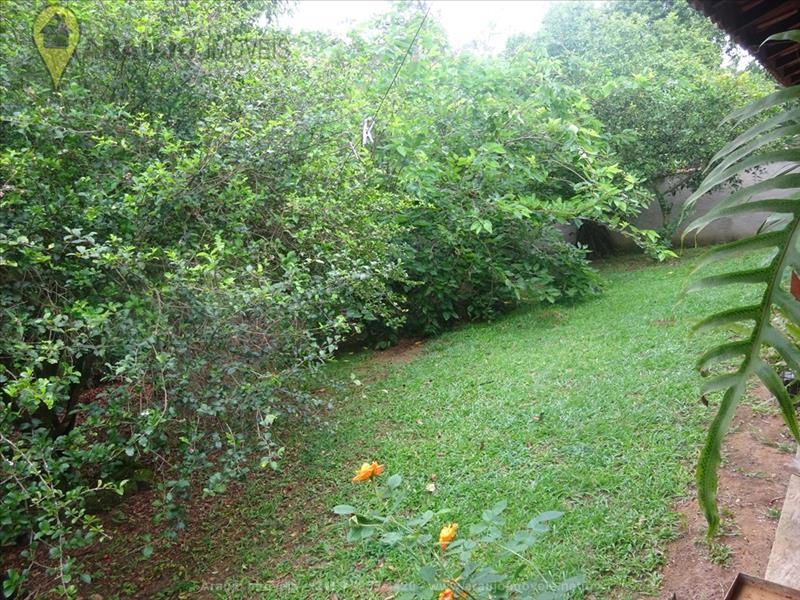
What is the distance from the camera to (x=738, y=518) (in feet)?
7.25

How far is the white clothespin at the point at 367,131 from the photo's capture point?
469 cm

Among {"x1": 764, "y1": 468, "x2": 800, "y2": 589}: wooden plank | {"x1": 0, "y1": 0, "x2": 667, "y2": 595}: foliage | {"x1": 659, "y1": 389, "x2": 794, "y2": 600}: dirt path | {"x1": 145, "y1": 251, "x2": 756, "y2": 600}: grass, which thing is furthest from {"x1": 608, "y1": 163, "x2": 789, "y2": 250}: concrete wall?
{"x1": 764, "y1": 468, "x2": 800, "y2": 589}: wooden plank

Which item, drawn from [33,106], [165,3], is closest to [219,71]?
[165,3]

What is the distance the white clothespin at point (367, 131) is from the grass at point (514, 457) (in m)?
2.09

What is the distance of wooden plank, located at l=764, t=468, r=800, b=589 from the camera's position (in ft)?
5.16

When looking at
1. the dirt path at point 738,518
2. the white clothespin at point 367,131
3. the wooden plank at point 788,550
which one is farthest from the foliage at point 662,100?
the wooden plank at point 788,550

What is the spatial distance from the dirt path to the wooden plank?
0.20 m

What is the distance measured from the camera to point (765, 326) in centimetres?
78

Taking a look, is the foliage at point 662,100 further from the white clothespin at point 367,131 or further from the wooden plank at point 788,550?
the wooden plank at point 788,550

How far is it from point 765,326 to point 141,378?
7.70 ft

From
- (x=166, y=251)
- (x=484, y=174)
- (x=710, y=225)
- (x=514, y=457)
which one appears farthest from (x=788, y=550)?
(x=710, y=225)

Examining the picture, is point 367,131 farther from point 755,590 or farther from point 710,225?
point 710,225

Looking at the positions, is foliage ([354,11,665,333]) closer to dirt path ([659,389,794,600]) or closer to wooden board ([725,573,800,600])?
dirt path ([659,389,794,600])

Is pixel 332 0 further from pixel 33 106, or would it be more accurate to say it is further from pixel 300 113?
pixel 33 106
